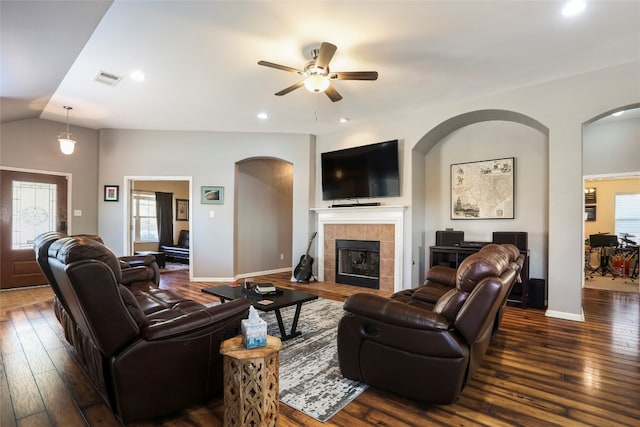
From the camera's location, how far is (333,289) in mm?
5449

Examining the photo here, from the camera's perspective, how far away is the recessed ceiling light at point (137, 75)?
3695mm

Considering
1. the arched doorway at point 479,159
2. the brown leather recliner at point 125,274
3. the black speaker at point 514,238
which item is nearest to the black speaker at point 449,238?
the arched doorway at point 479,159

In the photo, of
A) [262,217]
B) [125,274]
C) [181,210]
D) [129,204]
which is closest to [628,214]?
[262,217]

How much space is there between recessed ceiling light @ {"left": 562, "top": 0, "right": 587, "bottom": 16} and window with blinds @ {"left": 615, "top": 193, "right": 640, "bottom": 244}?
7471 millimetres

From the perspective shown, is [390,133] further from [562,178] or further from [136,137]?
[136,137]

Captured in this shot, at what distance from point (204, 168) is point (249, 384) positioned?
17.4ft

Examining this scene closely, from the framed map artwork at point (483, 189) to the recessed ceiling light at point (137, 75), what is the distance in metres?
4.71

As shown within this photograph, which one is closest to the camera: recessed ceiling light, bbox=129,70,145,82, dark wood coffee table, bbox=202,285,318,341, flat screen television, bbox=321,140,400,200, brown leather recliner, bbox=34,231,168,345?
brown leather recliner, bbox=34,231,168,345

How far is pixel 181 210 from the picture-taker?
9922 mm

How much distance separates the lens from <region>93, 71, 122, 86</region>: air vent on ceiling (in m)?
3.73

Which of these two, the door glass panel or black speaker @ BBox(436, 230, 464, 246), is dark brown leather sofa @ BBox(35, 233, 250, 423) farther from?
the door glass panel

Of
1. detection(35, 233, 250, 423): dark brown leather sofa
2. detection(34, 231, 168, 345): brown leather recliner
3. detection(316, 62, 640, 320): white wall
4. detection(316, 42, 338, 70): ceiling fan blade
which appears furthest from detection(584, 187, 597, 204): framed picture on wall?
detection(34, 231, 168, 345): brown leather recliner

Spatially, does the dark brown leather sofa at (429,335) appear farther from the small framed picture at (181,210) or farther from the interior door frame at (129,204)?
the small framed picture at (181,210)

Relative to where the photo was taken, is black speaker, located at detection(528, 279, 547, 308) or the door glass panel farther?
the door glass panel
